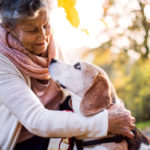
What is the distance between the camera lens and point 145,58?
12.0m

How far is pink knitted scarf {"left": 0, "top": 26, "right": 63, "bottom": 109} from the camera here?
1.91 meters

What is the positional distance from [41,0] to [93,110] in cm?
88

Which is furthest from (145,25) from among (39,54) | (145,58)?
(39,54)

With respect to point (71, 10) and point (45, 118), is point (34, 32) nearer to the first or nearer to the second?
point (71, 10)

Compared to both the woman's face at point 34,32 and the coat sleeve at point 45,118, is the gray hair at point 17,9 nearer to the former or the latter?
the woman's face at point 34,32

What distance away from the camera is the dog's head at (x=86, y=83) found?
1.75m

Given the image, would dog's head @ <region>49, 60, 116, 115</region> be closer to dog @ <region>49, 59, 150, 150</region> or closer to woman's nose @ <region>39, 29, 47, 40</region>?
dog @ <region>49, 59, 150, 150</region>

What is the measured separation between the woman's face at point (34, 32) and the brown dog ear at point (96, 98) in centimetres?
53

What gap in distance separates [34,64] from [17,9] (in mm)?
423

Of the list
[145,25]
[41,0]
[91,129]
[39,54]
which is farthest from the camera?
[145,25]

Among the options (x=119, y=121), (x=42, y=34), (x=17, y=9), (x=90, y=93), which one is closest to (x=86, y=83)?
(x=90, y=93)

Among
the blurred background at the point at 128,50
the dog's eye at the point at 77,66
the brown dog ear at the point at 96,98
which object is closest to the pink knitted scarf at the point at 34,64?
the dog's eye at the point at 77,66

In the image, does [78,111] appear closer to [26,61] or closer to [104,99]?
[104,99]

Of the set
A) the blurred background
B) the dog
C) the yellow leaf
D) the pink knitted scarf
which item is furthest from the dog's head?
the blurred background
